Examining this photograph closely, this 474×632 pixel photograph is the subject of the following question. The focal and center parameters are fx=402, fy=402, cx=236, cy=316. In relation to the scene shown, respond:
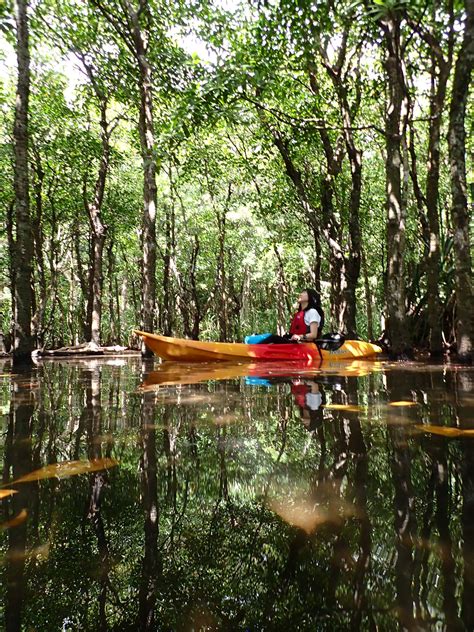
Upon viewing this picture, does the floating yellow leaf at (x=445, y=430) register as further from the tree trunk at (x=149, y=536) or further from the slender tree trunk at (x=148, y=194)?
the slender tree trunk at (x=148, y=194)

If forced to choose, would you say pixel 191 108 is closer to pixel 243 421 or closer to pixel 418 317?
pixel 243 421

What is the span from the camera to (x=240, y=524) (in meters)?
1.46

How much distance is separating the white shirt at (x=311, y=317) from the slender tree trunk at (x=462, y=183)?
9.52ft

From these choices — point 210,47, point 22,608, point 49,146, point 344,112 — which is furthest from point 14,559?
point 49,146

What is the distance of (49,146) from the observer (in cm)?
1550

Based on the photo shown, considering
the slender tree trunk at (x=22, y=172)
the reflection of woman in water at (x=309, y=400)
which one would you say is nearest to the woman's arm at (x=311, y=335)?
the reflection of woman in water at (x=309, y=400)

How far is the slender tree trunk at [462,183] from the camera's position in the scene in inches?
249

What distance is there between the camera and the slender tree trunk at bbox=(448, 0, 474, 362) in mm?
6336

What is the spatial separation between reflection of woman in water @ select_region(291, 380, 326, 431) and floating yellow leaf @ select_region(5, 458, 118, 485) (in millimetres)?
1366

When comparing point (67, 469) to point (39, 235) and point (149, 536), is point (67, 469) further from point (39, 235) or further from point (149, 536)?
point (39, 235)

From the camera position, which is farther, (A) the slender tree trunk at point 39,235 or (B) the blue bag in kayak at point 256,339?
(A) the slender tree trunk at point 39,235

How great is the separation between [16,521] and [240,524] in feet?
2.68

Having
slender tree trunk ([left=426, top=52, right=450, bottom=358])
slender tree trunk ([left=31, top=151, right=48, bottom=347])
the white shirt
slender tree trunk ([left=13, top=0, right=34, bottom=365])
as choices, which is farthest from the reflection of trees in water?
slender tree trunk ([left=31, top=151, right=48, bottom=347])

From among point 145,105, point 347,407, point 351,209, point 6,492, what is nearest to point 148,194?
point 145,105
